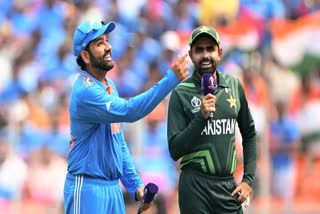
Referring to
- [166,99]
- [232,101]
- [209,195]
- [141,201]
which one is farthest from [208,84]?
[166,99]

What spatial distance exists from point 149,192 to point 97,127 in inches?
24.8

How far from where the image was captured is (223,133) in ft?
21.9

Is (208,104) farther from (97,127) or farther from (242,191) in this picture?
(97,127)

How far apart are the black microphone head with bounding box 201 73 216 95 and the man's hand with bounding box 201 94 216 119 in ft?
0.22

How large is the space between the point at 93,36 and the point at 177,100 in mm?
794

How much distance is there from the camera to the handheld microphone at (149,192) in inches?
262

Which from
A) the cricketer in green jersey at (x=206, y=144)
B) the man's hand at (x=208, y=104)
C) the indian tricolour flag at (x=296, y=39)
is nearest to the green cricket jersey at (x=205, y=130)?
the cricketer in green jersey at (x=206, y=144)

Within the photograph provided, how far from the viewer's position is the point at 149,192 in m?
6.69

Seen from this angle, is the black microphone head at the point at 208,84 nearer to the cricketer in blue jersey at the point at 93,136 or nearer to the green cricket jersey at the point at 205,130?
the green cricket jersey at the point at 205,130

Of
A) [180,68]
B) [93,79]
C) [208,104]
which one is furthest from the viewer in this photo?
[93,79]

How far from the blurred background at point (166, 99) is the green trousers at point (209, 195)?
4.42 m

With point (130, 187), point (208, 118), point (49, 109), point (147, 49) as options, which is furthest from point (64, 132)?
point (208, 118)

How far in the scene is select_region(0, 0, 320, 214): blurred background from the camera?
1177cm

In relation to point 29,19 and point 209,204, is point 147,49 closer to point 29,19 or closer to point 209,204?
point 29,19
